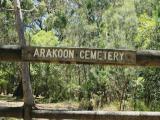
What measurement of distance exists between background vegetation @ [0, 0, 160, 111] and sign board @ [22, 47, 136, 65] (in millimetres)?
12179

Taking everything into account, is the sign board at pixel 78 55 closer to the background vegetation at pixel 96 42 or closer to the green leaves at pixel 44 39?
the background vegetation at pixel 96 42

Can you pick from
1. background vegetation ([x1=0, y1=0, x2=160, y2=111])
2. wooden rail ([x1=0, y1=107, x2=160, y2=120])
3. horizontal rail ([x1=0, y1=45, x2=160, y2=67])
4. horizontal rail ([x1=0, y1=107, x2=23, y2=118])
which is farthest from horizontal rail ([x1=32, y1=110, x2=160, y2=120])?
background vegetation ([x1=0, y1=0, x2=160, y2=111])

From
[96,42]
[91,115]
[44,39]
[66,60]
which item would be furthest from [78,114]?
[44,39]

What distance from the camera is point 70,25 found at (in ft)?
93.0

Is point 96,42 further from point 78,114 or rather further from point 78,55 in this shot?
point 78,55

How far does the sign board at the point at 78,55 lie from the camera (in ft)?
14.1

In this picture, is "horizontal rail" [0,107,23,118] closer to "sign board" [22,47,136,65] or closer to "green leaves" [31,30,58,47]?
"sign board" [22,47,136,65]

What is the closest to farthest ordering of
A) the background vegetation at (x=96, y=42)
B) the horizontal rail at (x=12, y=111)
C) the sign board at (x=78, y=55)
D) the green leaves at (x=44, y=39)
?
1. the sign board at (x=78, y=55)
2. the horizontal rail at (x=12, y=111)
3. the background vegetation at (x=96, y=42)
4. the green leaves at (x=44, y=39)

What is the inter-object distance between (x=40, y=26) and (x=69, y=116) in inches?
1222

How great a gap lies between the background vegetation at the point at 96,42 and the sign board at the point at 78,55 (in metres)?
12.2

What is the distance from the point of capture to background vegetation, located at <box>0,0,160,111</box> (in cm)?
1869

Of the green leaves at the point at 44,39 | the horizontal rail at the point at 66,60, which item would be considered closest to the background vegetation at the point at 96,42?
the green leaves at the point at 44,39

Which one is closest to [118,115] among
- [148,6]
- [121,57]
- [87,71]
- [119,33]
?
[121,57]

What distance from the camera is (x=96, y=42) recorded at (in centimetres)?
2548
